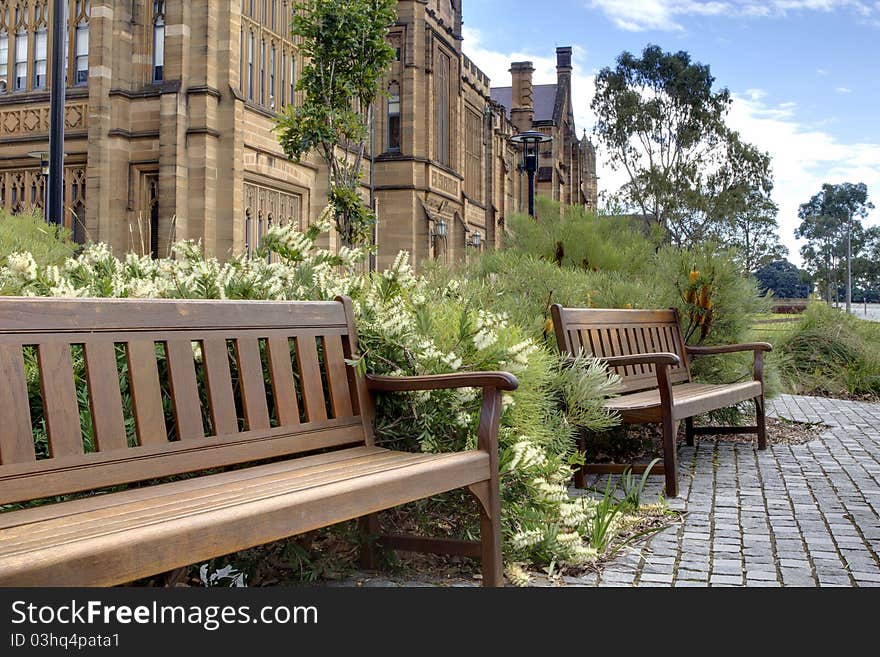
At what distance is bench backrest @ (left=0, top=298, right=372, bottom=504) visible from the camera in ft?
8.47

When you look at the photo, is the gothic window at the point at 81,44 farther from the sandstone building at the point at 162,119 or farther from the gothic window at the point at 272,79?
the gothic window at the point at 272,79

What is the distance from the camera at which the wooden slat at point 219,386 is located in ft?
10.5

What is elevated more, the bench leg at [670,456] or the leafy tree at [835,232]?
the leafy tree at [835,232]

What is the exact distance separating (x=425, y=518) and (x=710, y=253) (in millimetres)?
5339

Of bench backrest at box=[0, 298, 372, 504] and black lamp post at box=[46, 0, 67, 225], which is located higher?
black lamp post at box=[46, 0, 67, 225]

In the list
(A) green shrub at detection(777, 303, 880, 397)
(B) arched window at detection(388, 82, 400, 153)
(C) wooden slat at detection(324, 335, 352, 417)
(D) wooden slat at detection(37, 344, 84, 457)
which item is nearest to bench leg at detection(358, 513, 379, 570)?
(C) wooden slat at detection(324, 335, 352, 417)

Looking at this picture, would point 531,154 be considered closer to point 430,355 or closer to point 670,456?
point 670,456

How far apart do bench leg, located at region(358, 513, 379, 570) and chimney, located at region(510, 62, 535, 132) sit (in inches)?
1824

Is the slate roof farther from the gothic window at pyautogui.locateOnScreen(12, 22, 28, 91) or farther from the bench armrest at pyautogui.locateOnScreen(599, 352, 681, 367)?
the bench armrest at pyautogui.locateOnScreen(599, 352, 681, 367)

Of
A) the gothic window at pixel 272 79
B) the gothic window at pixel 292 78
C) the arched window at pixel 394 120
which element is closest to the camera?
the gothic window at pixel 272 79

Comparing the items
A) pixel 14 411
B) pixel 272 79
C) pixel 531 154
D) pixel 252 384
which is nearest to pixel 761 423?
pixel 252 384

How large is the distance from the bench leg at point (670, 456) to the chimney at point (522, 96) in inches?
1753

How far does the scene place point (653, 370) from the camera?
23.7 ft

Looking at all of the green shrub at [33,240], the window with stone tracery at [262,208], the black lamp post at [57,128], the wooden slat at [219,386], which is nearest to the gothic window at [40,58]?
the window with stone tracery at [262,208]
